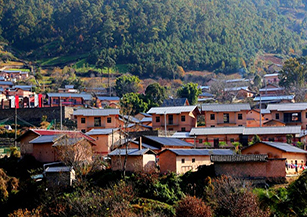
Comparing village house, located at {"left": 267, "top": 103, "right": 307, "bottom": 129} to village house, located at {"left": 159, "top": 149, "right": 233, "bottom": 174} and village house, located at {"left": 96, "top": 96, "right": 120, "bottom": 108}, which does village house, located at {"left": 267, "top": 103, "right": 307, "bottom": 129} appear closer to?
village house, located at {"left": 159, "top": 149, "right": 233, "bottom": 174}

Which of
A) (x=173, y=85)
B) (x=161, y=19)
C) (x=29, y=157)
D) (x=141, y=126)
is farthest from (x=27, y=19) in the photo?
(x=29, y=157)

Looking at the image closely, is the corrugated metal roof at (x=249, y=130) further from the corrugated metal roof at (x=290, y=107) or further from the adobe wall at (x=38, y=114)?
the adobe wall at (x=38, y=114)

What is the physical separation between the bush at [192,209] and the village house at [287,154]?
9.58 meters

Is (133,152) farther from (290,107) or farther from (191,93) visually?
(191,93)

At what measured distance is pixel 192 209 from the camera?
A: 28.4m

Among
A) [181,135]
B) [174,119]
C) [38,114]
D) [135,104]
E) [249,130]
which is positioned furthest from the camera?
[135,104]

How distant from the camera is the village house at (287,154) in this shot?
36969mm

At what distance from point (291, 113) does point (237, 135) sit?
10.7 meters

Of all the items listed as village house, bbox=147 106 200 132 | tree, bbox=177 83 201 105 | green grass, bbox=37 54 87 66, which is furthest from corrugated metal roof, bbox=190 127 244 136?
green grass, bbox=37 54 87 66

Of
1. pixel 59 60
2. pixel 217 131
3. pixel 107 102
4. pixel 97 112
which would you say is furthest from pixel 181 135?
pixel 59 60

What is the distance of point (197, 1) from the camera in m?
147

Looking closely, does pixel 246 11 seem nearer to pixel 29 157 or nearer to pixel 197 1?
pixel 197 1

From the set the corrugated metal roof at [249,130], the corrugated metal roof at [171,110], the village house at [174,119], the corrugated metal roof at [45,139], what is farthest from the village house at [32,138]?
the village house at [174,119]

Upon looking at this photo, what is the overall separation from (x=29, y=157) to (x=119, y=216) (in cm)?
1560
